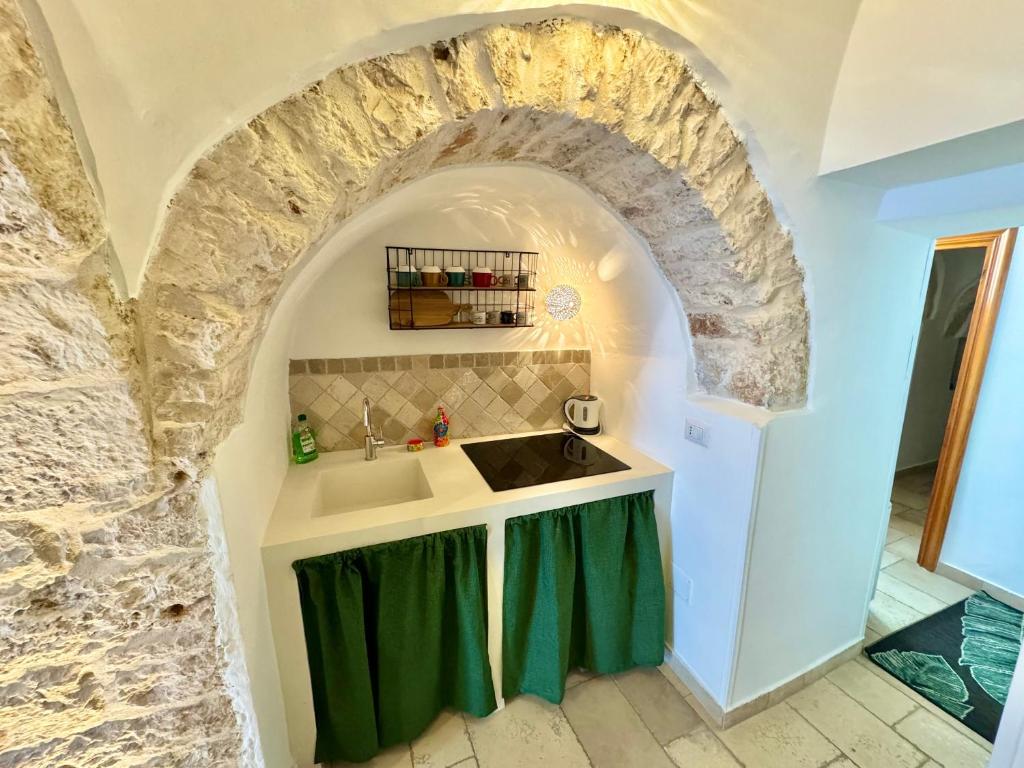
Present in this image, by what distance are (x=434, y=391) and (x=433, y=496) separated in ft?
2.02

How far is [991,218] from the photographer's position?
1.24 m

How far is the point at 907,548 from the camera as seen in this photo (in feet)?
8.37

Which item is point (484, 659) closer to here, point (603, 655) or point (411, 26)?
point (603, 655)

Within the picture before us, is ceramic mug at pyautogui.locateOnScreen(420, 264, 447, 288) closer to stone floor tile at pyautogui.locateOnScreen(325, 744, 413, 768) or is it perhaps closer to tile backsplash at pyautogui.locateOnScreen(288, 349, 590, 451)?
tile backsplash at pyautogui.locateOnScreen(288, 349, 590, 451)

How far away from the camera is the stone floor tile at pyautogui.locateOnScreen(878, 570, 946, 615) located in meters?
2.08

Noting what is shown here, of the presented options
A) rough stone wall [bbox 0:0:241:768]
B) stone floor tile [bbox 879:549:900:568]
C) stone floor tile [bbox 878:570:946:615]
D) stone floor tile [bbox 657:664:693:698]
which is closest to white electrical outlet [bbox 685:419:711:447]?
stone floor tile [bbox 657:664:693:698]

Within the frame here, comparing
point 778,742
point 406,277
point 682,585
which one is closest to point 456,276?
point 406,277

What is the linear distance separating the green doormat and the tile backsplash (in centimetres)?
183

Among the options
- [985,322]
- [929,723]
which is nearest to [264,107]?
[929,723]

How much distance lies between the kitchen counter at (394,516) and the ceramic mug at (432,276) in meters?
0.76

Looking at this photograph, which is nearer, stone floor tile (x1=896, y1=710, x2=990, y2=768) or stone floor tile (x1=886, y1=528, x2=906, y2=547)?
stone floor tile (x1=896, y1=710, x2=990, y2=768)

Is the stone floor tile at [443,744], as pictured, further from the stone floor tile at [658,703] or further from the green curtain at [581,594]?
the stone floor tile at [658,703]

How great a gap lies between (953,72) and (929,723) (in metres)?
2.14

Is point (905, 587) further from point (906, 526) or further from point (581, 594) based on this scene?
point (581, 594)
